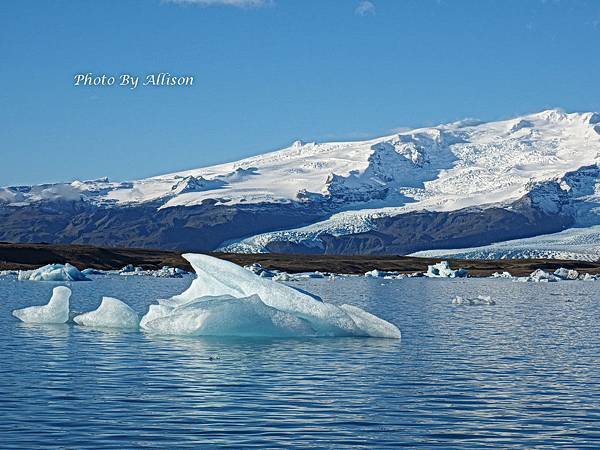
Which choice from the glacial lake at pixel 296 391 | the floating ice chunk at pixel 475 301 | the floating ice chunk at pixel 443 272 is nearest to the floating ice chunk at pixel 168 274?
the floating ice chunk at pixel 443 272

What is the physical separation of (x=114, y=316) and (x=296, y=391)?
1436 cm

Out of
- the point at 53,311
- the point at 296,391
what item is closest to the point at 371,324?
the point at 296,391

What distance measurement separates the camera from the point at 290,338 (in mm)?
29641

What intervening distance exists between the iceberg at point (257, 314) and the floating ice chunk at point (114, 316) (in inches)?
81.8

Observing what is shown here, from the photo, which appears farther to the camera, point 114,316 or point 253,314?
point 114,316

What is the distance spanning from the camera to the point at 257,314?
2770 cm

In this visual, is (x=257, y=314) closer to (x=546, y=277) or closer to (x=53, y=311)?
(x=53, y=311)

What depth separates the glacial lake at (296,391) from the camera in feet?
50.6

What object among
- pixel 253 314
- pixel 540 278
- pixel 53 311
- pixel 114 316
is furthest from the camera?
pixel 540 278

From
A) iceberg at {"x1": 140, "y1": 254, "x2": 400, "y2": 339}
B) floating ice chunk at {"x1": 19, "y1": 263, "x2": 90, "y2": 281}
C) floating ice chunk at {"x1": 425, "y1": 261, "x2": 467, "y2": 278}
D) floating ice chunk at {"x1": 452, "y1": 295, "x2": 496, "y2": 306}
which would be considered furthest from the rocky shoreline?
iceberg at {"x1": 140, "y1": 254, "x2": 400, "y2": 339}

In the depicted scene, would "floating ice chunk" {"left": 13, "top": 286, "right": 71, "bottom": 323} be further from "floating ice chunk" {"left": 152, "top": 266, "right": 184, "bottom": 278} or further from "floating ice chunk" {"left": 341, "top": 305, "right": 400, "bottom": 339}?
"floating ice chunk" {"left": 152, "top": 266, "right": 184, "bottom": 278}

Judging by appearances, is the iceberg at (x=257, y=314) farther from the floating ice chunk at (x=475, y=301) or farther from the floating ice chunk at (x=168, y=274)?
the floating ice chunk at (x=168, y=274)

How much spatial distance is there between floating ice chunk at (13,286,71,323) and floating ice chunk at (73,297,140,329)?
1.35 m

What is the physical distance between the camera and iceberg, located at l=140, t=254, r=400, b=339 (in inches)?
1091
